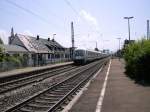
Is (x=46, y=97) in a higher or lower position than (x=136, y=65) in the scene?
lower

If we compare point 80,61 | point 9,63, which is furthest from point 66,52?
point 9,63

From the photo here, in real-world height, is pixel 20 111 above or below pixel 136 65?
below

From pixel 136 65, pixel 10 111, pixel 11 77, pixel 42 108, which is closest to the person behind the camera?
pixel 10 111

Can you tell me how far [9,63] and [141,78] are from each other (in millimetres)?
24597

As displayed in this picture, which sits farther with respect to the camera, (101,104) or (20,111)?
(101,104)

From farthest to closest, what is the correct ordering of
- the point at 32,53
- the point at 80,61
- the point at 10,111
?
the point at 32,53, the point at 80,61, the point at 10,111

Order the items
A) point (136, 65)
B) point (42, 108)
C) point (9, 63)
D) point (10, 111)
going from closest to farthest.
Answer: point (10, 111), point (42, 108), point (136, 65), point (9, 63)

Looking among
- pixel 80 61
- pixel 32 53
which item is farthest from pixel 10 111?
pixel 32 53

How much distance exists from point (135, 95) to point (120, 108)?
11.2 ft

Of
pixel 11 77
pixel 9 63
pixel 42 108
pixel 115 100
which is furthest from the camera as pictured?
pixel 9 63

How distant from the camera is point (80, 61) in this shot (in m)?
59.7

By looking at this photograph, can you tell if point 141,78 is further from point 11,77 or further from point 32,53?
point 32,53

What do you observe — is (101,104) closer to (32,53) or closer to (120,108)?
(120,108)

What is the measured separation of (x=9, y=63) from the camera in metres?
43.1
